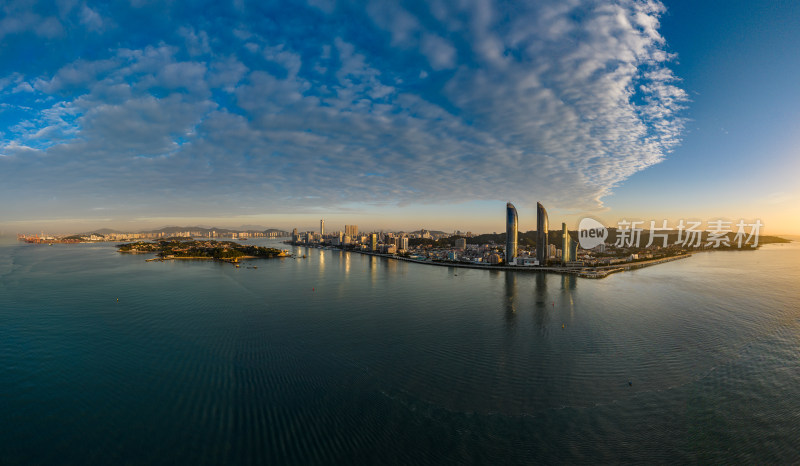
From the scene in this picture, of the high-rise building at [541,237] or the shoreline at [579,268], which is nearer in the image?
the shoreline at [579,268]

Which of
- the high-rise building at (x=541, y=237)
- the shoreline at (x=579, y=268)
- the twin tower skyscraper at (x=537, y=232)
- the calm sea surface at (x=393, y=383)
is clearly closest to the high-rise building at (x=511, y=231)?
the twin tower skyscraper at (x=537, y=232)

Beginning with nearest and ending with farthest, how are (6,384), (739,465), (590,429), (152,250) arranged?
(739,465) < (590,429) < (6,384) < (152,250)

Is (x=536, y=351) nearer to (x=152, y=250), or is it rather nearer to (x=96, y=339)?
(x=96, y=339)

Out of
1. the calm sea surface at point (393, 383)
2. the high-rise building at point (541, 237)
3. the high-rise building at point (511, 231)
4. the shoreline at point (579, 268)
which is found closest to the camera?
the calm sea surface at point (393, 383)

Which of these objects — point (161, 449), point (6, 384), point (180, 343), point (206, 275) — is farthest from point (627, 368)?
point (206, 275)

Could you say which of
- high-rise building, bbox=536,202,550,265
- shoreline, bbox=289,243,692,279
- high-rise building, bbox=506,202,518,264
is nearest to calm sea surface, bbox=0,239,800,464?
shoreline, bbox=289,243,692,279

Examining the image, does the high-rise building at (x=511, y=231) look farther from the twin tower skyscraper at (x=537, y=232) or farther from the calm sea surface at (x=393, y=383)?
the calm sea surface at (x=393, y=383)
